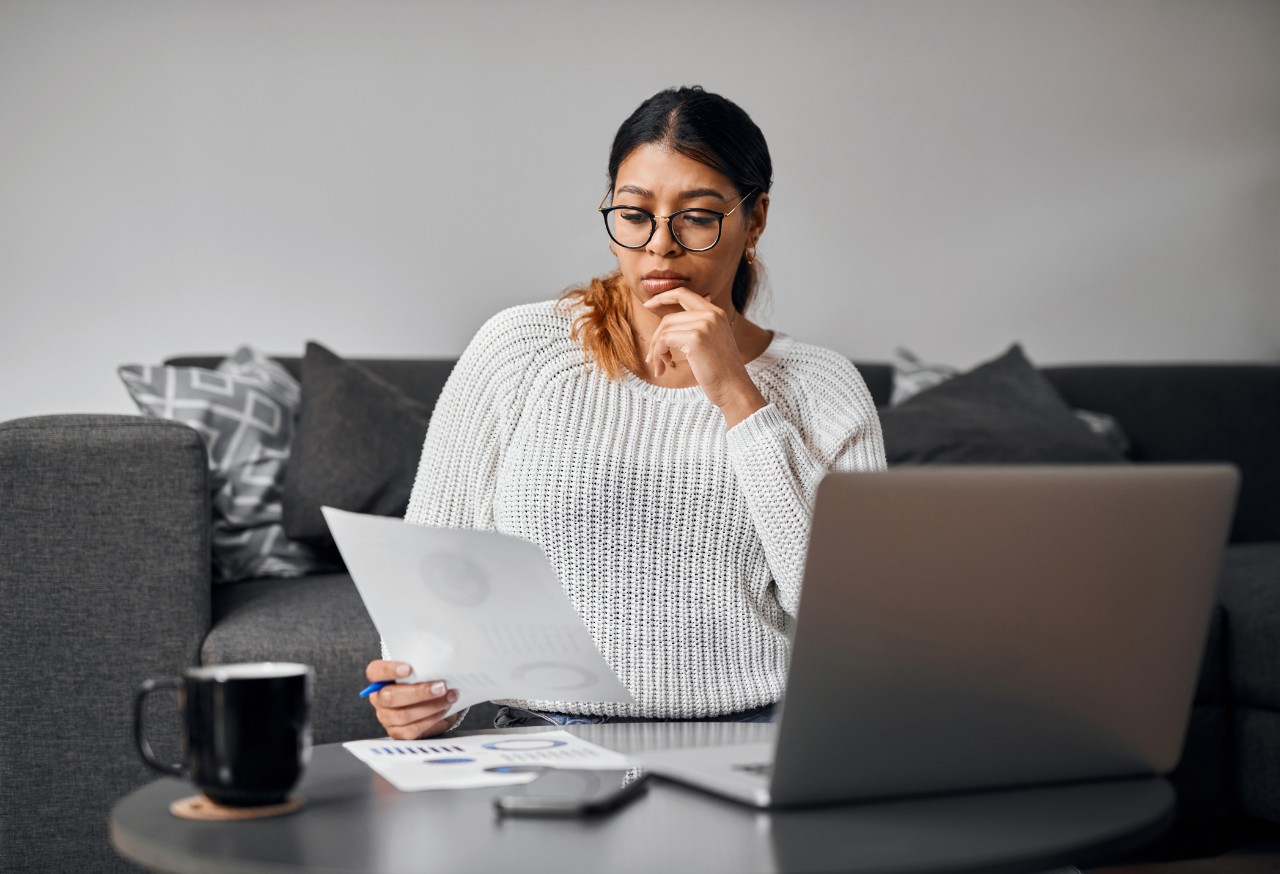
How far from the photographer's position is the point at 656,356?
4.39 ft

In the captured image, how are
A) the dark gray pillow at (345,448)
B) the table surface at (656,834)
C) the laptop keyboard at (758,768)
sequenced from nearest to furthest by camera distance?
the table surface at (656,834), the laptop keyboard at (758,768), the dark gray pillow at (345,448)

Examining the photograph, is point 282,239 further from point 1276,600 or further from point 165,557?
point 1276,600

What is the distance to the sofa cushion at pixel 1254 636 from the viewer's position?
2.16 meters

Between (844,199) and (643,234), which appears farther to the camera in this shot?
(844,199)

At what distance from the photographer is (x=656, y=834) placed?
727mm

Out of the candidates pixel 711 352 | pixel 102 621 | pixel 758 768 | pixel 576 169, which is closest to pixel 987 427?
pixel 576 169

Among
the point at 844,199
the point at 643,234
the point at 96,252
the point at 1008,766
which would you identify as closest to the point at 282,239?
the point at 96,252

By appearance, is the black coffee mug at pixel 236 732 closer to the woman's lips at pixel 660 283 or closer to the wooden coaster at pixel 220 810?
the wooden coaster at pixel 220 810

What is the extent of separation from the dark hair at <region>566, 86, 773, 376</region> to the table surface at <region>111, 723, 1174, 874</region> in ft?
2.24

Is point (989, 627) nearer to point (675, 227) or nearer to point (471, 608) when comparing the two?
point (471, 608)

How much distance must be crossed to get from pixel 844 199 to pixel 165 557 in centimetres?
192

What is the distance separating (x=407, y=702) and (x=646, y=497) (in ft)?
1.40

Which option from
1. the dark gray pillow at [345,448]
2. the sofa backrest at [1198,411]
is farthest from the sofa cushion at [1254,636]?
the dark gray pillow at [345,448]

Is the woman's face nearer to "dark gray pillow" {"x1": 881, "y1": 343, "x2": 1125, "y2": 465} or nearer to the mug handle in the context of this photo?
the mug handle
